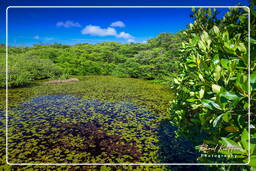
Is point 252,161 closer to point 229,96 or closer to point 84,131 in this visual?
point 229,96

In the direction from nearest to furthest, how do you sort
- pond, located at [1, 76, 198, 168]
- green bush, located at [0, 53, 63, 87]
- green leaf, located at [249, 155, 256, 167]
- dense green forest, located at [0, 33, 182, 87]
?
green leaf, located at [249, 155, 256, 167]
pond, located at [1, 76, 198, 168]
green bush, located at [0, 53, 63, 87]
dense green forest, located at [0, 33, 182, 87]

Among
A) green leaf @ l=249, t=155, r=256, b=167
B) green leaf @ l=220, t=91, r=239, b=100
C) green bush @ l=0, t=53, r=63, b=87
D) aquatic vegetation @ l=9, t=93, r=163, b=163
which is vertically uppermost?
green bush @ l=0, t=53, r=63, b=87

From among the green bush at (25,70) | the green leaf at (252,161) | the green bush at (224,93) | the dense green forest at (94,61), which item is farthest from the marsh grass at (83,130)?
the dense green forest at (94,61)

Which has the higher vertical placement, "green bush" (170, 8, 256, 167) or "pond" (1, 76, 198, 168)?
"green bush" (170, 8, 256, 167)

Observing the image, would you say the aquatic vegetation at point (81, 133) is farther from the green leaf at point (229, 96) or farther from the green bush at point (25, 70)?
the green bush at point (25, 70)

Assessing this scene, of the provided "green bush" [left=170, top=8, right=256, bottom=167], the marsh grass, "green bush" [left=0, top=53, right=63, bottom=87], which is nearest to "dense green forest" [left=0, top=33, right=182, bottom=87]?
"green bush" [left=0, top=53, right=63, bottom=87]

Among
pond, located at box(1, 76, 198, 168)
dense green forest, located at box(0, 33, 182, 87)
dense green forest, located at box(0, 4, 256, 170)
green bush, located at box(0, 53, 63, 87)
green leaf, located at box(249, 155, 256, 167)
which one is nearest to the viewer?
green leaf, located at box(249, 155, 256, 167)

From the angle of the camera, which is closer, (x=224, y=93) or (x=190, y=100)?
(x=224, y=93)

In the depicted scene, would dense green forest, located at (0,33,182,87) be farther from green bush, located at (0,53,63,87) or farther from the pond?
the pond

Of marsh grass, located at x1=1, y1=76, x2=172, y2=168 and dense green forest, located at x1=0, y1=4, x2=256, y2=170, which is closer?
dense green forest, located at x1=0, y1=4, x2=256, y2=170

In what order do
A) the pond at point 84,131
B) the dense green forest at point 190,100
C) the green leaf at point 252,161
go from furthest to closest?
1. the pond at point 84,131
2. the dense green forest at point 190,100
3. the green leaf at point 252,161

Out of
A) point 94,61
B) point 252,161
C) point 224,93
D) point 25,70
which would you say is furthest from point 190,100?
point 94,61

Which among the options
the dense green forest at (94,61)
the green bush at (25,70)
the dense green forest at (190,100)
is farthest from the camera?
the dense green forest at (94,61)

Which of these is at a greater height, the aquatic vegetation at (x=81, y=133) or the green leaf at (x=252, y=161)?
the green leaf at (x=252, y=161)
